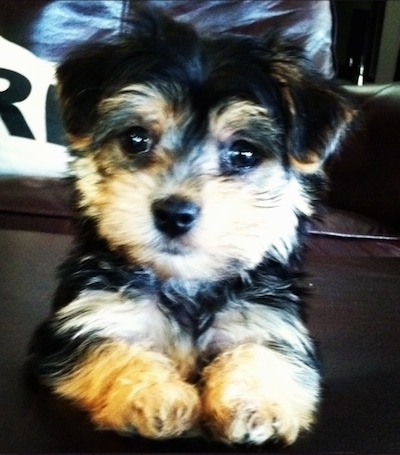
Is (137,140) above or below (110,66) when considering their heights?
below

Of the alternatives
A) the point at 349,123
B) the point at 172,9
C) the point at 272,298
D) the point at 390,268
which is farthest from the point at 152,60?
the point at 172,9

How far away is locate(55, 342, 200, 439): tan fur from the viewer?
4.37 ft

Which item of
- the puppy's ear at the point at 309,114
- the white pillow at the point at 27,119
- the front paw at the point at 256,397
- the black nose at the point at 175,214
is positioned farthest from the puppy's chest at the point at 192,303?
the white pillow at the point at 27,119

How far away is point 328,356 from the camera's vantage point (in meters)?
1.80

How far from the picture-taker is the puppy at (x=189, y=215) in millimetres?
1500

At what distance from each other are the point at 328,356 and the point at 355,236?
1.17 meters

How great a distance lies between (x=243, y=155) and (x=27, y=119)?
1.67 meters

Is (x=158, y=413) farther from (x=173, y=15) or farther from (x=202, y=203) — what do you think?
(x=173, y=15)

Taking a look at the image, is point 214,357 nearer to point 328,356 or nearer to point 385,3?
point 328,356

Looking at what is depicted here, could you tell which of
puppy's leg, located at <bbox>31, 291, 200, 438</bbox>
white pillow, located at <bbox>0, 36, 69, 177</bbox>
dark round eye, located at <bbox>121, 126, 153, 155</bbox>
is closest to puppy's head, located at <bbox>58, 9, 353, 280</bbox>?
dark round eye, located at <bbox>121, 126, 153, 155</bbox>

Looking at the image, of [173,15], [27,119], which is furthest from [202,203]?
[173,15]

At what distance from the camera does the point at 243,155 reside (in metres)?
1.69

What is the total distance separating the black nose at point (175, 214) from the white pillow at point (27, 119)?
5.61 ft

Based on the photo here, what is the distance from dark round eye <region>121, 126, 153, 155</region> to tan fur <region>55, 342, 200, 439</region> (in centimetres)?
41
